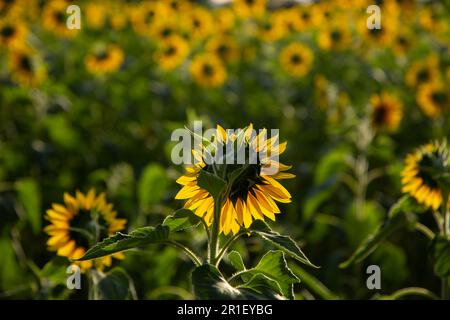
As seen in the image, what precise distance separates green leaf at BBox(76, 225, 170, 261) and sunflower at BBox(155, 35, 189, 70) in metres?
4.36

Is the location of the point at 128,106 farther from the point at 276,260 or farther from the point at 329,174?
the point at 276,260

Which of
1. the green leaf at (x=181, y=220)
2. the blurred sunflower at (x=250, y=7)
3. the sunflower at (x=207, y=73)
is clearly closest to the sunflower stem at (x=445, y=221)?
the green leaf at (x=181, y=220)

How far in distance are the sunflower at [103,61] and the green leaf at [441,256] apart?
385 centimetres

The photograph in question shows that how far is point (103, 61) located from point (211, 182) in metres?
4.14

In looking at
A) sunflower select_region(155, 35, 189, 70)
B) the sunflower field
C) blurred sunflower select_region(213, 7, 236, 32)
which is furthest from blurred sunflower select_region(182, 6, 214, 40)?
sunflower select_region(155, 35, 189, 70)

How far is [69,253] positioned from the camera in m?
1.66

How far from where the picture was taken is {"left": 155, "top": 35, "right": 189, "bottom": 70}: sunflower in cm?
539

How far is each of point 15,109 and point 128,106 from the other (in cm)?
91

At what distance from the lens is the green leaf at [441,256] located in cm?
155

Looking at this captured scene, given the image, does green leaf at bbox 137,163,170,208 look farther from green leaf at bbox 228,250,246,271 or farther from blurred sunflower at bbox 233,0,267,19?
blurred sunflower at bbox 233,0,267,19

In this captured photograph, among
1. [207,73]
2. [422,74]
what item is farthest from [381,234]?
[422,74]

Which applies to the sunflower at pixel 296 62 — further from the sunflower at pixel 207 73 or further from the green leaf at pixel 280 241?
the green leaf at pixel 280 241
